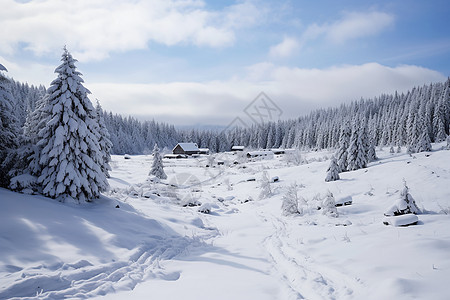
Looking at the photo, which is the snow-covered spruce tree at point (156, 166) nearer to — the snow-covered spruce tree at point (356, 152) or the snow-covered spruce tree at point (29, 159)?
the snow-covered spruce tree at point (29, 159)

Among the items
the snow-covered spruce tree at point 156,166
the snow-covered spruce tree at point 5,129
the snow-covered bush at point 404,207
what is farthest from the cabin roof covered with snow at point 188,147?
the snow-covered bush at point 404,207

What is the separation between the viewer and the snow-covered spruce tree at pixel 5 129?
11.2m

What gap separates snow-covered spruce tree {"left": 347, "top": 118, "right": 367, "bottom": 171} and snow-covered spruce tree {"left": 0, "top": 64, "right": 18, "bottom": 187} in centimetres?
A: 3480

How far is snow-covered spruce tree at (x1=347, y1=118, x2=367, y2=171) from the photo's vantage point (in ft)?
104

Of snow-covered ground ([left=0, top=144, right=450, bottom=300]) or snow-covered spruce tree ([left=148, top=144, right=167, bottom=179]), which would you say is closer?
snow-covered ground ([left=0, top=144, right=450, bottom=300])

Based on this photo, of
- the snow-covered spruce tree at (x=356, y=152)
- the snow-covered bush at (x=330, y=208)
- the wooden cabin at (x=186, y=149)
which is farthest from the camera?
the wooden cabin at (x=186, y=149)

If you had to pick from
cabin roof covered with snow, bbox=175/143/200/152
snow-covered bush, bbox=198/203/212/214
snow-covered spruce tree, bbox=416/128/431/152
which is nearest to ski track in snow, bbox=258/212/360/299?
snow-covered bush, bbox=198/203/212/214

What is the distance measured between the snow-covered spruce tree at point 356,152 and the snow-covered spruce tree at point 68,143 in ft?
102

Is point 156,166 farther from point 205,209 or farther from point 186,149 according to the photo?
point 186,149

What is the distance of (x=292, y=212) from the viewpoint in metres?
17.2

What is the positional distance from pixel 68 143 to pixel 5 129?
3.09m

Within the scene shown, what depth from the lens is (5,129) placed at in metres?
11.5

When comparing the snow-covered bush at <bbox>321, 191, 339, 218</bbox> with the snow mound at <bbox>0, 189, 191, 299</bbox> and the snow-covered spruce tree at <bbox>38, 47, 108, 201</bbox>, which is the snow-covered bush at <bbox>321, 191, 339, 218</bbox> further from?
the snow-covered spruce tree at <bbox>38, 47, 108, 201</bbox>

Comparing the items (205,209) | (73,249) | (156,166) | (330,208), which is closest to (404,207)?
(330,208)
